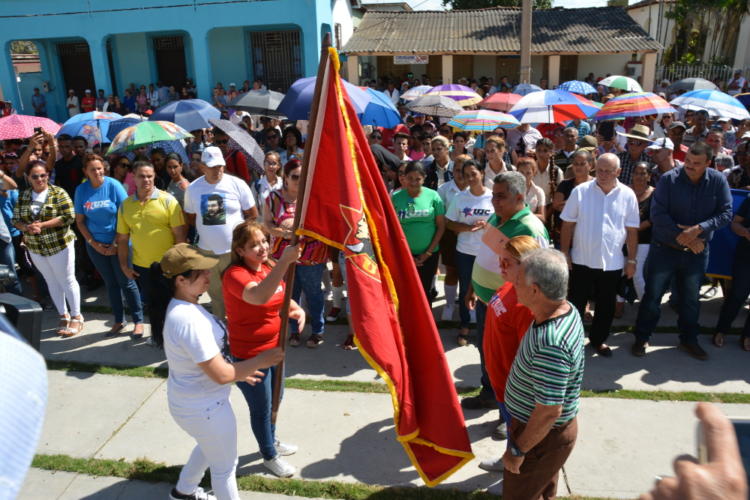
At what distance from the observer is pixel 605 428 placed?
427cm

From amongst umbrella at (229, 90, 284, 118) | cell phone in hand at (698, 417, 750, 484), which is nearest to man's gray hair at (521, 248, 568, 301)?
cell phone in hand at (698, 417, 750, 484)

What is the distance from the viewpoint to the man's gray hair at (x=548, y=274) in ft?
8.56

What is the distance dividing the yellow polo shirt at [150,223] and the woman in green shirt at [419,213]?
7.20 feet

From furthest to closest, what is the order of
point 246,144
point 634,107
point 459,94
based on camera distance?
point 459,94 < point 634,107 < point 246,144

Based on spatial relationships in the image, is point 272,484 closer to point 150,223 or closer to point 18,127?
point 150,223

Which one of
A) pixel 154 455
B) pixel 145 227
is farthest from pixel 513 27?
pixel 154 455

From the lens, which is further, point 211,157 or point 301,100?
point 301,100

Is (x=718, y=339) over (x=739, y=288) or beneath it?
beneath

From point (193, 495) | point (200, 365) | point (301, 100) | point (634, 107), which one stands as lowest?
point (193, 495)

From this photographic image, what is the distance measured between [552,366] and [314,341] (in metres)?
3.51

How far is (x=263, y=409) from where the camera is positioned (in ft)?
11.7

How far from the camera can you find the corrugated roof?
23.3m

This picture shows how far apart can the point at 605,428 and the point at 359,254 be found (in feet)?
8.28

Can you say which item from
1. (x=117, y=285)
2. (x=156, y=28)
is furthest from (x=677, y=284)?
(x=156, y=28)
